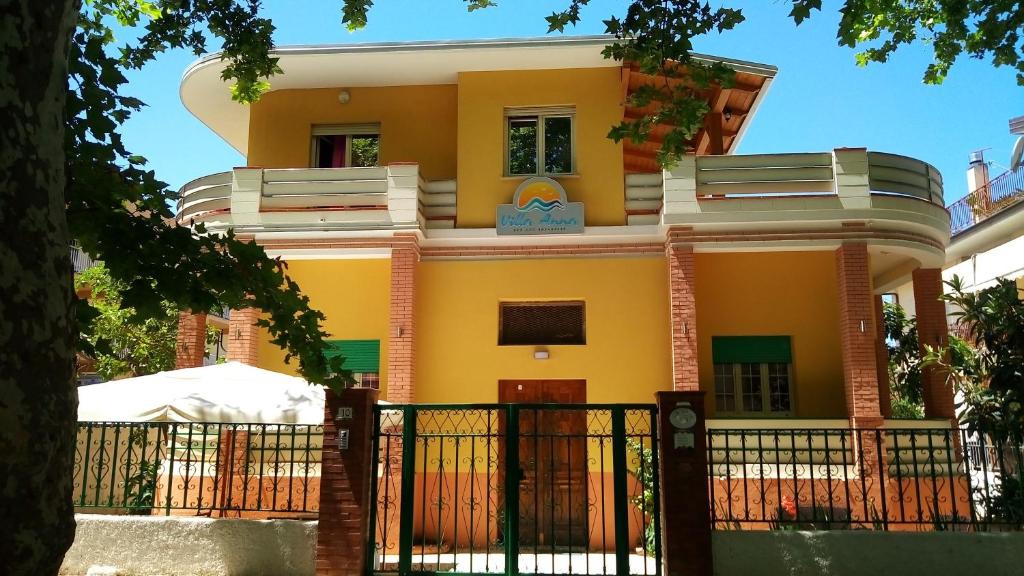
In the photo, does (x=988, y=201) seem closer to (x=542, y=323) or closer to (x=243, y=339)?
(x=542, y=323)

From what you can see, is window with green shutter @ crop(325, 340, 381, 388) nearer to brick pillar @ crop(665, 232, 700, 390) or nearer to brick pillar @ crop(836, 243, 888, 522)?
brick pillar @ crop(665, 232, 700, 390)

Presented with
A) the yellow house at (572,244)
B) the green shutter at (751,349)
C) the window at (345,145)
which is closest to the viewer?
the yellow house at (572,244)

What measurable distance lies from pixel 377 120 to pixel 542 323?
5061mm

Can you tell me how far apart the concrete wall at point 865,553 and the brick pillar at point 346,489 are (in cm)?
350

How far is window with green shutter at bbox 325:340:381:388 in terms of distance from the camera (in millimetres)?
13508

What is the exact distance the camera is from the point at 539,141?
13.5 metres

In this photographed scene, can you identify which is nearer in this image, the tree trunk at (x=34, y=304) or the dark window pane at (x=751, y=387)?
the tree trunk at (x=34, y=304)

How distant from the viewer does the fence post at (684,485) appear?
23.8 ft

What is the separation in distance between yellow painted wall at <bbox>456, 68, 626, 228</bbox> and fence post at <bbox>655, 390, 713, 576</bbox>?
5888 millimetres

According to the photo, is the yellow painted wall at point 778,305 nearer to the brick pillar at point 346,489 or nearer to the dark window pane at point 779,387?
the dark window pane at point 779,387

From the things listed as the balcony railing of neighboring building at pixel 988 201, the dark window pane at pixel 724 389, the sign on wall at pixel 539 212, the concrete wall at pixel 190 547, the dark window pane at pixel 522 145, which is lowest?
the concrete wall at pixel 190 547

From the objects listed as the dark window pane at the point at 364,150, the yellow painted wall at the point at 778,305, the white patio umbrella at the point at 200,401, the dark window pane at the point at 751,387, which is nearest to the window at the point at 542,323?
the yellow painted wall at the point at 778,305

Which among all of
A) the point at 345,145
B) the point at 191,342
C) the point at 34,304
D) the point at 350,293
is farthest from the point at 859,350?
the point at 191,342

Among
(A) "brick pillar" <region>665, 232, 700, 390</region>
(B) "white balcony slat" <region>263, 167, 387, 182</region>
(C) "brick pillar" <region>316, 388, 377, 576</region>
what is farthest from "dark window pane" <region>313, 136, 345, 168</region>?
(C) "brick pillar" <region>316, 388, 377, 576</region>
